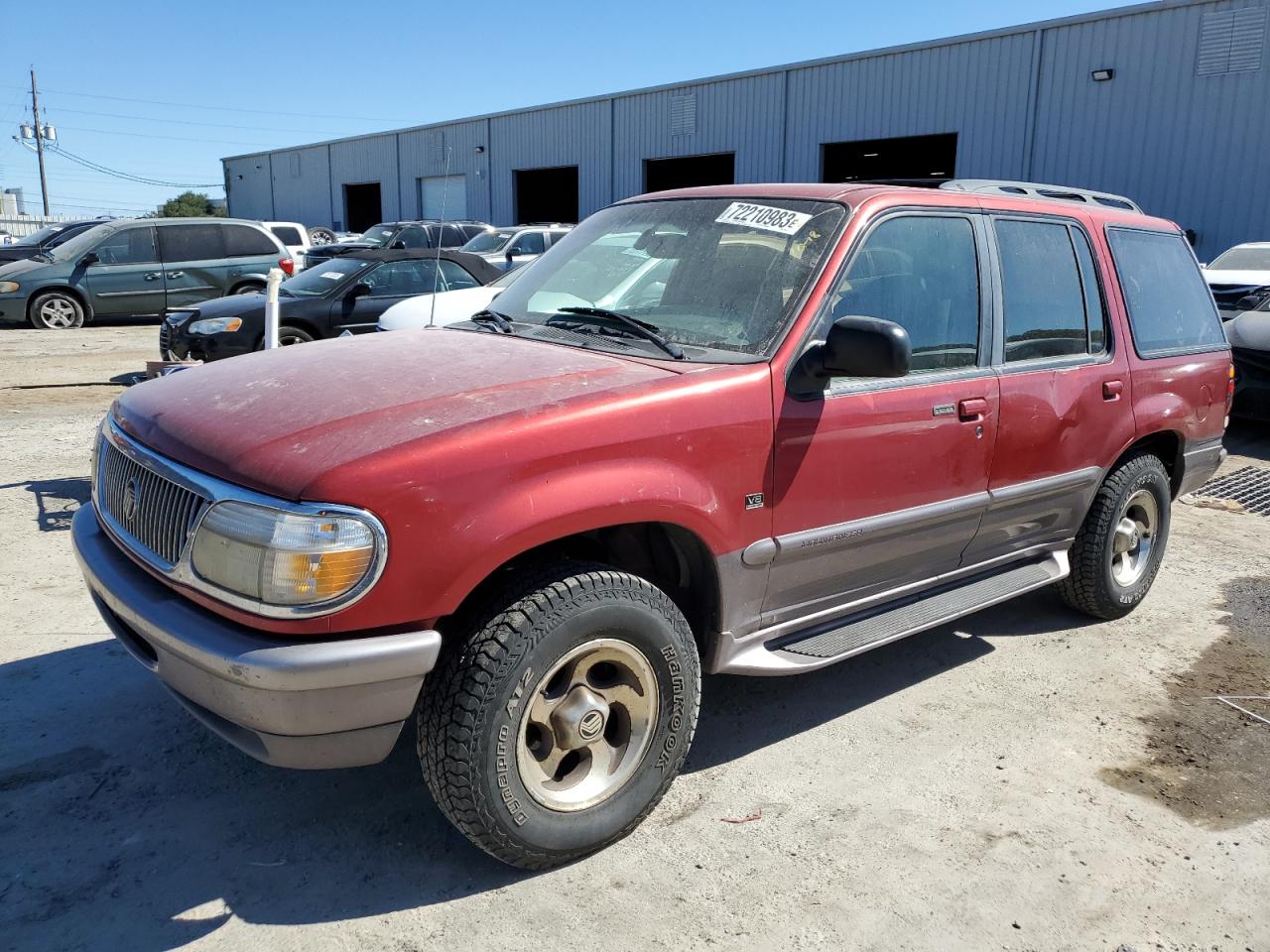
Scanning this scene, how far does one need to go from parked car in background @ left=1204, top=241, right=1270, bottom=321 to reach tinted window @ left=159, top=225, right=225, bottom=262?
45.7 feet

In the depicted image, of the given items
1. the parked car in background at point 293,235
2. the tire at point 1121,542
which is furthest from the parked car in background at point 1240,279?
the parked car in background at point 293,235

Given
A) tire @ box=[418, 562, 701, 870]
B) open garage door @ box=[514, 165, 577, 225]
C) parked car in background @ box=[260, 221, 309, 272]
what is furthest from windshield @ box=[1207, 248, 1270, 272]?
open garage door @ box=[514, 165, 577, 225]

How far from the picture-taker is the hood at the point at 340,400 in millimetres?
2480

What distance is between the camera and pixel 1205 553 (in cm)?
598

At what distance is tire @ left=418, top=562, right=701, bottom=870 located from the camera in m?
2.54

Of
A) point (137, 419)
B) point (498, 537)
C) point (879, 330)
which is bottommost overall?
point (498, 537)

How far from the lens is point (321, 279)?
1052cm

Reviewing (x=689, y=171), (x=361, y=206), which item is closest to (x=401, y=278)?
(x=689, y=171)

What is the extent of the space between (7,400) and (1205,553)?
400 inches

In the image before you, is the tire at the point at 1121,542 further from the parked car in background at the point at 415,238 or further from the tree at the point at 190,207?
the tree at the point at 190,207

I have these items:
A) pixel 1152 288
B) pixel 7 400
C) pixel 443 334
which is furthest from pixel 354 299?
pixel 1152 288

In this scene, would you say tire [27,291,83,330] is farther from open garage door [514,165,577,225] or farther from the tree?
A: the tree

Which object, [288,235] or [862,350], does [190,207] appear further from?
[862,350]

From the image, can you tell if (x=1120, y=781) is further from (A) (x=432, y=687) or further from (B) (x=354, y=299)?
(B) (x=354, y=299)
